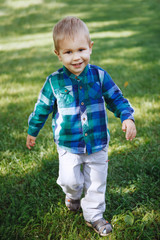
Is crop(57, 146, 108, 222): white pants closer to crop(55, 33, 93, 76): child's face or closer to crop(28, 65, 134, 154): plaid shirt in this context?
crop(28, 65, 134, 154): plaid shirt

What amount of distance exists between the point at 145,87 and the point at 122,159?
1.91 metres

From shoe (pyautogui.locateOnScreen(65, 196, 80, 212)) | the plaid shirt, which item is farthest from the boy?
shoe (pyautogui.locateOnScreen(65, 196, 80, 212))

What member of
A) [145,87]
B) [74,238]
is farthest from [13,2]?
[74,238]

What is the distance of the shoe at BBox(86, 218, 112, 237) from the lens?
217 centimetres

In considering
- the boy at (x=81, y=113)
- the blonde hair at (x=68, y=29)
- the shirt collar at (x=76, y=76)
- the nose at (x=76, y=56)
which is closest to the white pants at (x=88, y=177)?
the boy at (x=81, y=113)

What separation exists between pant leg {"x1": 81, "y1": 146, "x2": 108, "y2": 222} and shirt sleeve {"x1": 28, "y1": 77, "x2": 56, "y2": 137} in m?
0.45

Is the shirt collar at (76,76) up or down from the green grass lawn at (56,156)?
up

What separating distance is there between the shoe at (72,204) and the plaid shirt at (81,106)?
561 mm

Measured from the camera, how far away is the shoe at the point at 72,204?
2.38m

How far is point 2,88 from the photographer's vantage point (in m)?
4.67

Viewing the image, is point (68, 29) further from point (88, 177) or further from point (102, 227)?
point (102, 227)

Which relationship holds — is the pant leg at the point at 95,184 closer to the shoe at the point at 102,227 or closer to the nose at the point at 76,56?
the shoe at the point at 102,227

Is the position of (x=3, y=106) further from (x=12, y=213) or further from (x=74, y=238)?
(x=74, y=238)

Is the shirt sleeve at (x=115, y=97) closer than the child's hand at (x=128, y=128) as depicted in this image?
No
